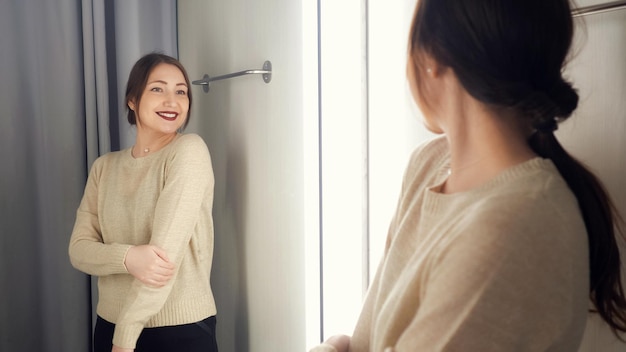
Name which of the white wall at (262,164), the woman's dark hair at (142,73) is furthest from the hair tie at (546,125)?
the woman's dark hair at (142,73)

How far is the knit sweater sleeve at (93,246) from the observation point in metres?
1.43

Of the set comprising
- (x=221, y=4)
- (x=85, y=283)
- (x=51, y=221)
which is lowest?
(x=85, y=283)

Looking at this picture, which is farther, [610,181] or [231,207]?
[231,207]

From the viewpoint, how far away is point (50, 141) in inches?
77.0

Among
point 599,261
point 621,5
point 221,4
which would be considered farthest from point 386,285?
point 221,4

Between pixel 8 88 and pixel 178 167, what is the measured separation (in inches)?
34.3

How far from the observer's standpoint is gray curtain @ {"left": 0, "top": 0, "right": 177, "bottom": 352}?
193 cm

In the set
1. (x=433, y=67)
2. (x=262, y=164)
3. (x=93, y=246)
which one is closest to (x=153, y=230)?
(x=93, y=246)

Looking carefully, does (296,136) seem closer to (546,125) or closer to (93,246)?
(93,246)

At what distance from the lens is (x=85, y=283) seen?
1991 mm

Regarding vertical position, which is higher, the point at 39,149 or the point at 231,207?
the point at 39,149

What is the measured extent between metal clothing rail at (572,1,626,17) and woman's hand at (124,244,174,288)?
39.5 inches

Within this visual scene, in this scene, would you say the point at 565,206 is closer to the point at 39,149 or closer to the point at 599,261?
the point at 599,261

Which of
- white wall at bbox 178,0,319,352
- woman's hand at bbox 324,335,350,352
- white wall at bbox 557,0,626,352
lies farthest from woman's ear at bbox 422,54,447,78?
white wall at bbox 178,0,319,352
